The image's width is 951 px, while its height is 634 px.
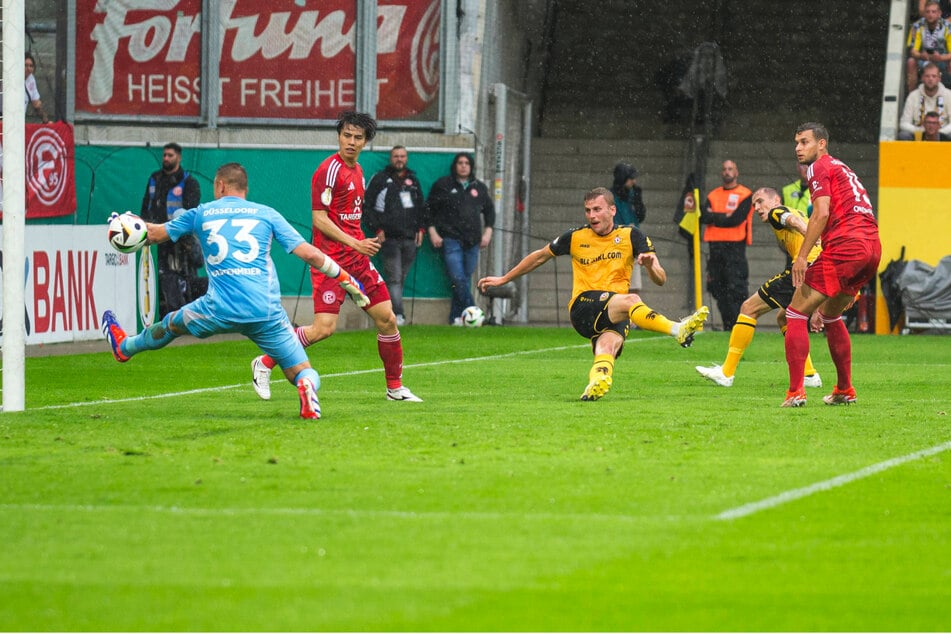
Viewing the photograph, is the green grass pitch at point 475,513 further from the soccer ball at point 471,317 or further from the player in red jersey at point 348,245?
the soccer ball at point 471,317

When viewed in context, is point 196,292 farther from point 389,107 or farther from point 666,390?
point 666,390

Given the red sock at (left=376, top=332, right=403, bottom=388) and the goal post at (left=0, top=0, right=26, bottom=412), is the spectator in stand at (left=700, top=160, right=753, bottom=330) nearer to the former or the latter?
the red sock at (left=376, top=332, right=403, bottom=388)

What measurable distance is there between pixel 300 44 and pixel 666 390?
12343 mm

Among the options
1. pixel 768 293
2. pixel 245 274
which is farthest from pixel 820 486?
pixel 768 293

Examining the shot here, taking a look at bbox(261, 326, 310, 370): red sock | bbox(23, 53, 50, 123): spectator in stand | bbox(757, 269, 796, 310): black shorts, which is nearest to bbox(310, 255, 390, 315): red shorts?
bbox(261, 326, 310, 370): red sock

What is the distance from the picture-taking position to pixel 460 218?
2272 centimetres

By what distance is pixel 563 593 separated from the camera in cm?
527

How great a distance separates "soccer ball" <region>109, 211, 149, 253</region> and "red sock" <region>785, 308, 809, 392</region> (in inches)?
174

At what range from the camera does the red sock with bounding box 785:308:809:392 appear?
11391 millimetres

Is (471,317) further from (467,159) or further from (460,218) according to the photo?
(467,159)

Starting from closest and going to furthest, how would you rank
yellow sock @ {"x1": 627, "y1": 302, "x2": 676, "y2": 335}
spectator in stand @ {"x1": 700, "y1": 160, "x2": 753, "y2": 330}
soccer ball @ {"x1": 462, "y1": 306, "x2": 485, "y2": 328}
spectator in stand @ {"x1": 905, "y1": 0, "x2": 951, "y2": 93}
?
yellow sock @ {"x1": 627, "y1": 302, "x2": 676, "y2": 335} → soccer ball @ {"x1": 462, "y1": 306, "x2": 485, "y2": 328} → spectator in stand @ {"x1": 700, "y1": 160, "x2": 753, "y2": 330} → spectator in stand @ {"x1": 905, "y1": 0, "x2": 951, "y2": 93}

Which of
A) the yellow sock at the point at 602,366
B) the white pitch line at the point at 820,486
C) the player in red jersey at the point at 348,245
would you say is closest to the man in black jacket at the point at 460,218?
the player in red jersey at the point at 348,245

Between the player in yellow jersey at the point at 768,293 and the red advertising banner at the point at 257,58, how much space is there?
10.9 metres

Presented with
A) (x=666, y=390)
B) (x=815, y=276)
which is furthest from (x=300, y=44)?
(x=815, y=276)
